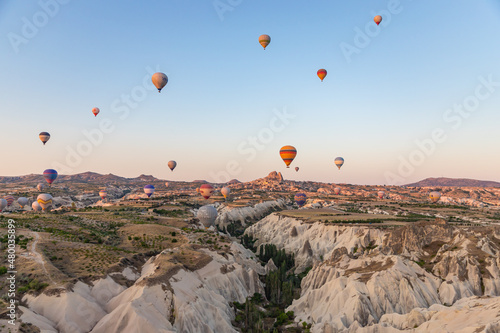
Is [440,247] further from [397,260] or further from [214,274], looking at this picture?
[214,274]

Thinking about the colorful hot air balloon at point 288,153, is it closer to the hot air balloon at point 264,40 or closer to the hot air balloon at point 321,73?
the hot air balloon at point 321,73

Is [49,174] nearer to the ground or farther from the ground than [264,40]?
nearer to the ground

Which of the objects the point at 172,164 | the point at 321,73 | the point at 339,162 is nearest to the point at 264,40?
the point at 321,73

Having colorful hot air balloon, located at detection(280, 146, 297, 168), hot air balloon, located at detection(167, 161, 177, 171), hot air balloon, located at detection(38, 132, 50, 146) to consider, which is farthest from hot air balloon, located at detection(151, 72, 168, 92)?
hot air balloon, located at detection(167, 161, 177, 171)

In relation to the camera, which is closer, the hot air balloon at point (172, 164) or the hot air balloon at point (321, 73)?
the hot air balloon at point (321, 73)

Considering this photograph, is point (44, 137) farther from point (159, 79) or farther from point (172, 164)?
point (159, 79)

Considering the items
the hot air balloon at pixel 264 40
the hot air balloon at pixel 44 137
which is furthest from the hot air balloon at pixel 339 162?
the hot air balloon at pixel 44 137

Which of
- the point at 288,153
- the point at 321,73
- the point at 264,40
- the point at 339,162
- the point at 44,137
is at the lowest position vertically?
the point at 339,162

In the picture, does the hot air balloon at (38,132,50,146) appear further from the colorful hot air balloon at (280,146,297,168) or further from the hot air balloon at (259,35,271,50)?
the colorful hot air balloon at (280,146,297,168)
